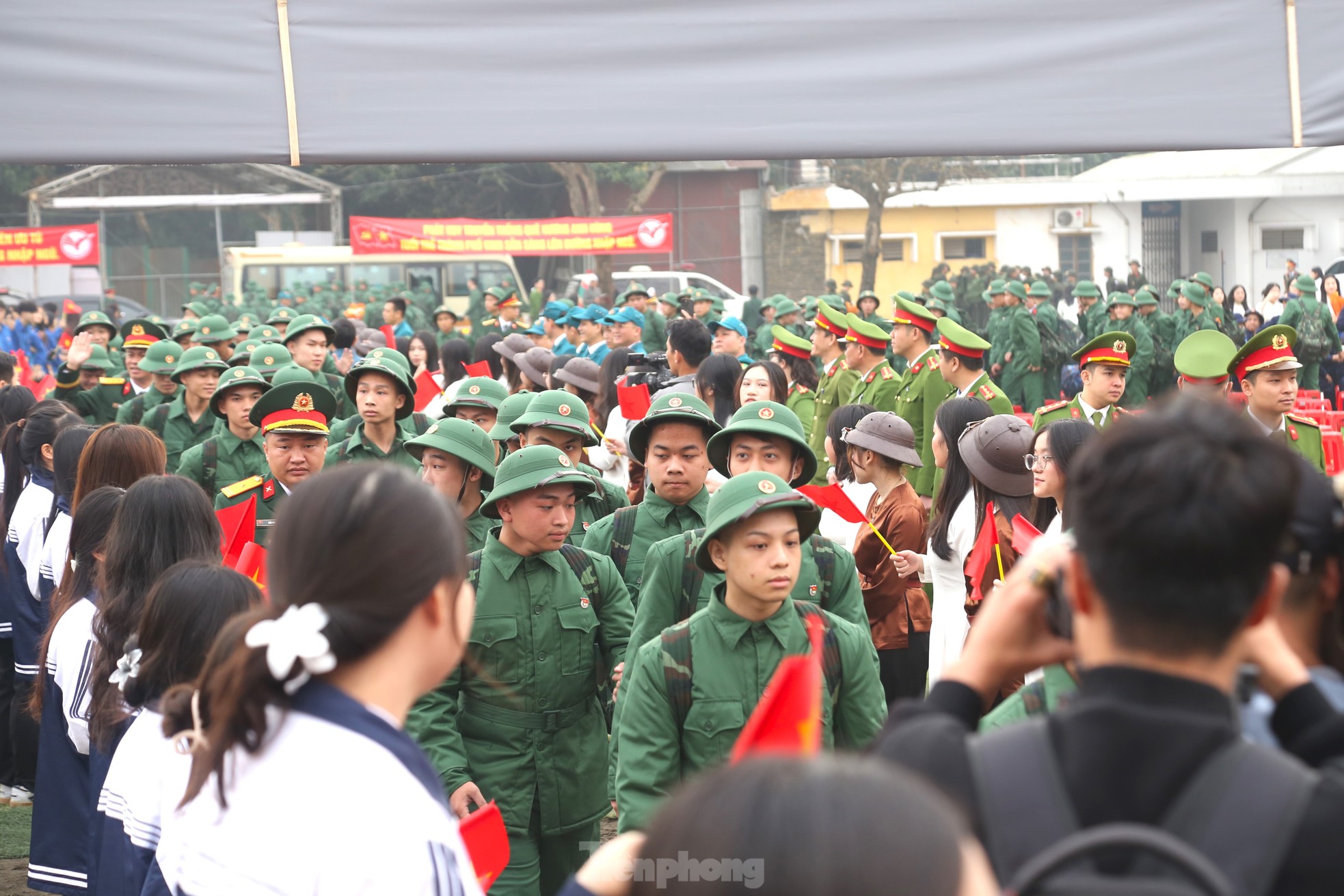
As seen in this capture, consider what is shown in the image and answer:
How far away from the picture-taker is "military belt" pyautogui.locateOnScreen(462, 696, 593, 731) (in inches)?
162

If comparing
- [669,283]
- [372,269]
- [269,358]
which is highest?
[372,269]

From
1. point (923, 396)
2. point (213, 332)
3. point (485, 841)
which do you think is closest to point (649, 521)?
point (485, 841)

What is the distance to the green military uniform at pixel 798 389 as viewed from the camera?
1034 cm

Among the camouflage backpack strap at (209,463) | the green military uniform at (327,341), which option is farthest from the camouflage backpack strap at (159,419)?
the camouflage backpack strap at (209,463)

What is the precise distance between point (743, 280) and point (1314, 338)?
1972cm

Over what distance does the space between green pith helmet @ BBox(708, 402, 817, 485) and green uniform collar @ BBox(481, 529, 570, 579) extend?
83 centimetres

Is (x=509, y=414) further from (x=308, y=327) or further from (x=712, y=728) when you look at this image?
(x=308, y=327)

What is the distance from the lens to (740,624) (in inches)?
133

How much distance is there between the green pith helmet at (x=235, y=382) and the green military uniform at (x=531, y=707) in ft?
11.6

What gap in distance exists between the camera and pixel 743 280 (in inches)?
1404

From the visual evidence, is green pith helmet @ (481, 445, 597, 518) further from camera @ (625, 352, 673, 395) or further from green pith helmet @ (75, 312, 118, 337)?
green pith helmet @ (75, 312, 118, 337)

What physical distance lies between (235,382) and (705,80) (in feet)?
18.0

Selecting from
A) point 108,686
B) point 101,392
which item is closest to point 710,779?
point 108,686

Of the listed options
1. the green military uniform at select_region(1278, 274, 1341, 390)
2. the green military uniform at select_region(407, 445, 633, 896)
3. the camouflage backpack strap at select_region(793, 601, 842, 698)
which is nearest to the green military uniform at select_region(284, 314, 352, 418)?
the green military uniform at select_region(407, 445, 633, 896)
